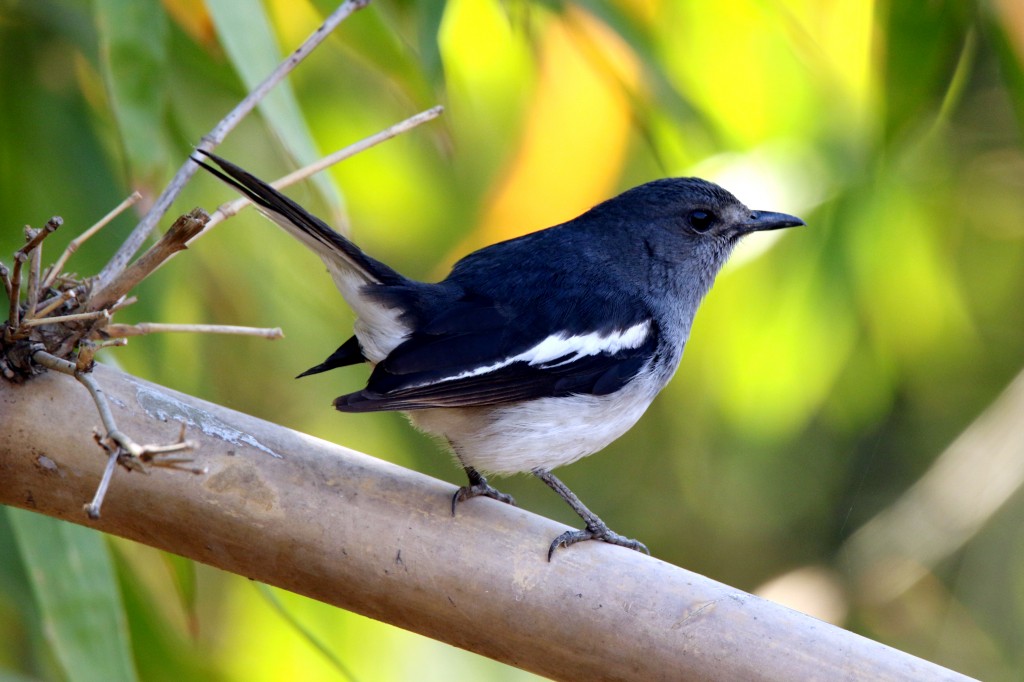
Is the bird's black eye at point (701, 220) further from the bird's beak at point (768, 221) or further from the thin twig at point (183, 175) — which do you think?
the thin twig at point (183, 175)

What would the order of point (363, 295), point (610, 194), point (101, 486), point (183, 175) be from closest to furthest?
point (101, 486)
point (183, 175)
point (363, 295)
point (610, 194)

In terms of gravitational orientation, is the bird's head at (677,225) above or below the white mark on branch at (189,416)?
above

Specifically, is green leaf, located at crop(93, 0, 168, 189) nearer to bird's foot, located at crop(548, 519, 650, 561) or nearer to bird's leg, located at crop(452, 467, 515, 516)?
bird's leg, located at crop(452, 467, 515, 516)

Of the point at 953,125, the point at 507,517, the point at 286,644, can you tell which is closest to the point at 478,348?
the point at 507,517

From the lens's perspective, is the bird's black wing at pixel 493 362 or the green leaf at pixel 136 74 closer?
the green leaf at pixel 136 74

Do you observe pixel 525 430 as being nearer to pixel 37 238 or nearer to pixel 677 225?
pixel 677 225

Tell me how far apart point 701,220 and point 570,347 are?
60 centimetres

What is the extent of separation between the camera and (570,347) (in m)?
2.10

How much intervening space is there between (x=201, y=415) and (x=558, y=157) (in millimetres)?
1731

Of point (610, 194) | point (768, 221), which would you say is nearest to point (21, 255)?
point (768, 221)

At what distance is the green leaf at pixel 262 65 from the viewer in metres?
1.74

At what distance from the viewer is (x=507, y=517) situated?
5.21ft

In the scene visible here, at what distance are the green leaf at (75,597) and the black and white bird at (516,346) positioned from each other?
18.7 inches

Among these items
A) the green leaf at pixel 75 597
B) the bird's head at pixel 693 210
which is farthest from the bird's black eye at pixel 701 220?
the green leaf at pixel 75 597
